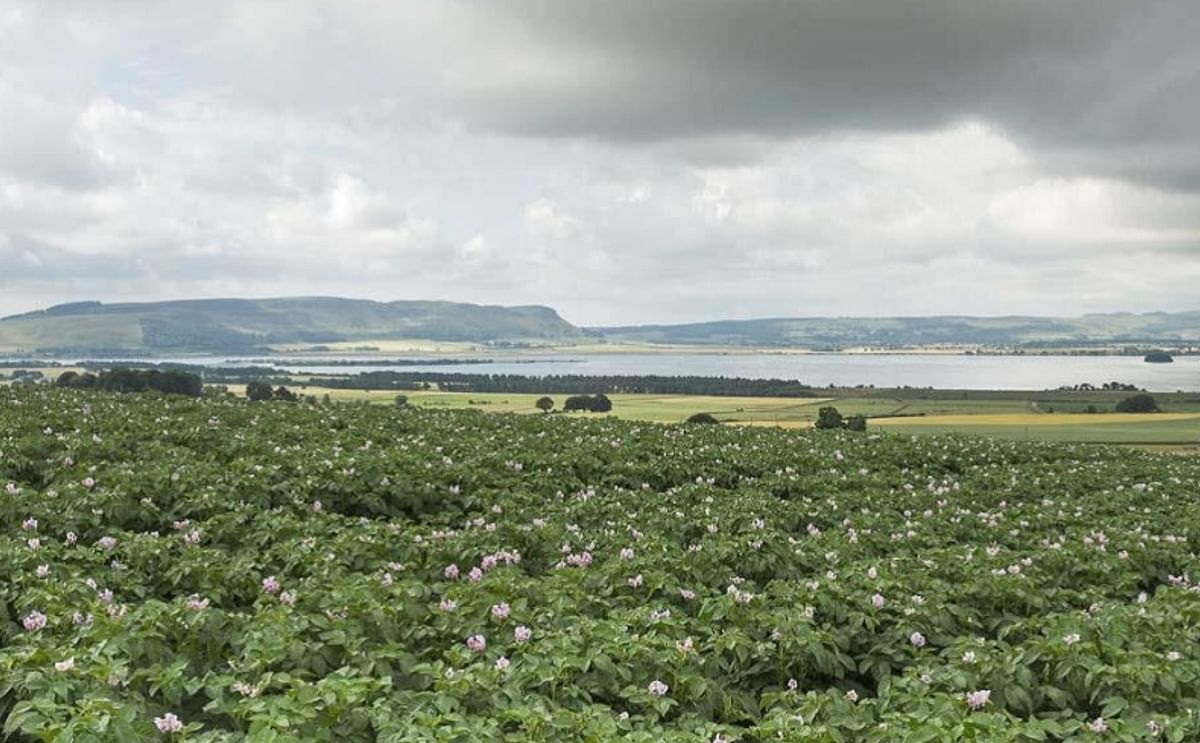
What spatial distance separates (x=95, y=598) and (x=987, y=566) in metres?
10.4

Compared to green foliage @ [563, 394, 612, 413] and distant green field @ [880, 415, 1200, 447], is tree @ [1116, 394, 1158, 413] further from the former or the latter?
green foliage @ [563, 394, 612, 413]

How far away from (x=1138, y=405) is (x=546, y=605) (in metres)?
116

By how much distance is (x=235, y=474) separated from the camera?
577 inches

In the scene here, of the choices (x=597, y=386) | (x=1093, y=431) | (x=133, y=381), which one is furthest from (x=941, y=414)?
(x=133, y=381)

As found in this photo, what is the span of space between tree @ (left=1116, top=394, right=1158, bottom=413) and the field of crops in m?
97.3

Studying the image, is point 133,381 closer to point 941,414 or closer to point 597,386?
point 941,414

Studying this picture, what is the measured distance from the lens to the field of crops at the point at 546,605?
617cm

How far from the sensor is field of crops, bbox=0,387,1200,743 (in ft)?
20.2

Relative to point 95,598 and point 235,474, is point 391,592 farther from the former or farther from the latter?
point 235,474

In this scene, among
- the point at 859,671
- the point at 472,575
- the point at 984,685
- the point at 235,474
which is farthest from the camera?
the point at 235,474

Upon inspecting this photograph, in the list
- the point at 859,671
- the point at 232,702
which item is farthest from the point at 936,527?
the point at 232,702

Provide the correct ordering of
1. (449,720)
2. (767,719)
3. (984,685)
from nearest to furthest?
(449,720) < (767,719) < (984,685)

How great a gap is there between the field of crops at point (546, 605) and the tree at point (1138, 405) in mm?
97263

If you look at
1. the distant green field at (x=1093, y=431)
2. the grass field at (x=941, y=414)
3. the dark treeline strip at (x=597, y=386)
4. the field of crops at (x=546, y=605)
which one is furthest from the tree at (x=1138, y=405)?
the field of crops at (x=546, y=605)
